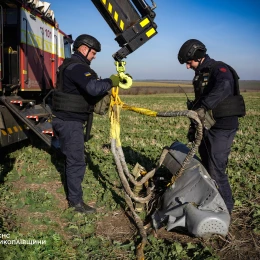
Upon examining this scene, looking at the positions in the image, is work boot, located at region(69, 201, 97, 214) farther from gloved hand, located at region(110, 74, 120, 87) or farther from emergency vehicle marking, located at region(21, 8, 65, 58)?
emergency vehicle marking, located at region(21, 8, 65, 58)

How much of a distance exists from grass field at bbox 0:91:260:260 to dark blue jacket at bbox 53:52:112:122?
1.41 m

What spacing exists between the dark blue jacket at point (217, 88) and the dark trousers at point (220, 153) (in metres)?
0.12

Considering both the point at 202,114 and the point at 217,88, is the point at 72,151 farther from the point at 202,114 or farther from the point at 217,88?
the point at 217,88

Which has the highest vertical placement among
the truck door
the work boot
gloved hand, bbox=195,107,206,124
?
the truck door

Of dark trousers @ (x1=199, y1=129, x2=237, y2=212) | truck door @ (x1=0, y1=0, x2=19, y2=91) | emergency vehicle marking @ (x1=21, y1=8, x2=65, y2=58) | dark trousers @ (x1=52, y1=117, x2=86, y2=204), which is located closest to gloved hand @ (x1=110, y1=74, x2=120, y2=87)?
dark trousers @ (x1=52, y1=117, x2=86, y2=204)

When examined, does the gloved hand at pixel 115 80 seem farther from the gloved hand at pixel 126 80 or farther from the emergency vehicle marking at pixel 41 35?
the emergency vehicle marking at pixel 41 35

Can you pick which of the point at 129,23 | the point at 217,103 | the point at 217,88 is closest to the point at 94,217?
the point at 217,103

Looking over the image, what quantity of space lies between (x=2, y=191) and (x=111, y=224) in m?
2.07

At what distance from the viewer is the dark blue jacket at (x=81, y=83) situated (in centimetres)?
406

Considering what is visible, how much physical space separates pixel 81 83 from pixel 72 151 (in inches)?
40.6

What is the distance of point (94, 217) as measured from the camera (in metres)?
4.39

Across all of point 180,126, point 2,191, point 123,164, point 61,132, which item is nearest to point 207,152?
point 123,164

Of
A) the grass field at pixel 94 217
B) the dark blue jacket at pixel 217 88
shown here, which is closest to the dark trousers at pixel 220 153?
the dark blue jacket at pixel 217 88

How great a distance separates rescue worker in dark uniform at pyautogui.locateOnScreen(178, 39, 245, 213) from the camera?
396 cm
